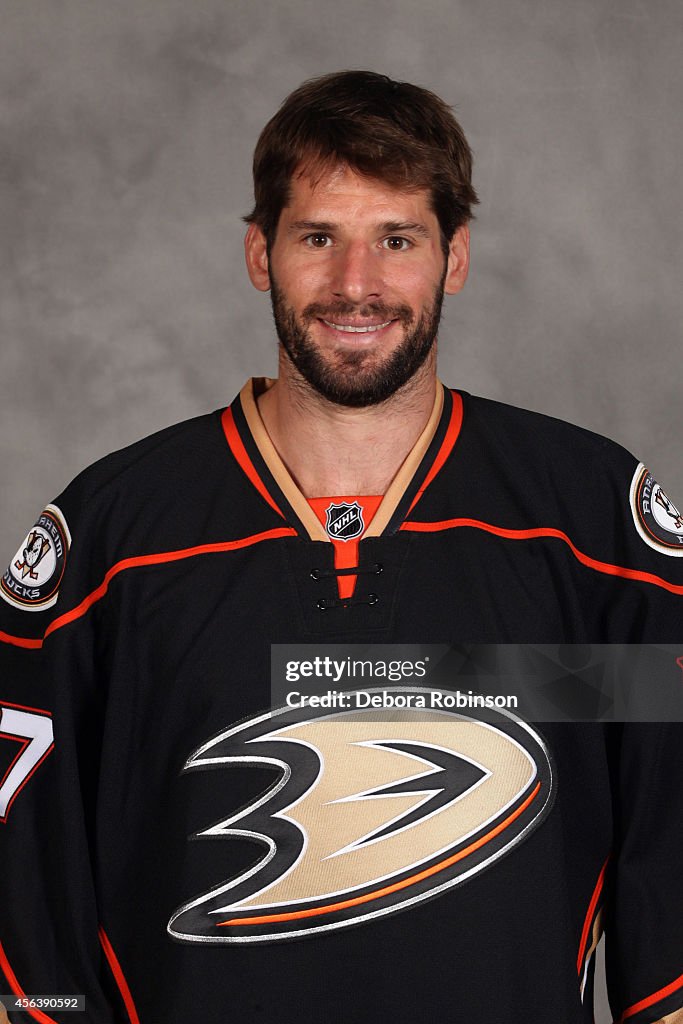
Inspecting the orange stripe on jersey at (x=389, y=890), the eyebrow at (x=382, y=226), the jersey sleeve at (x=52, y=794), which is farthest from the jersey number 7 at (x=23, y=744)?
the eyebrow at (x=382, y=226)

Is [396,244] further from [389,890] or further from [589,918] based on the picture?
[589,918]

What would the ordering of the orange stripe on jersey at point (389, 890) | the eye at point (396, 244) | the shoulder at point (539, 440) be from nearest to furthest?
the orange stripe on jersey at point (389, 890) → the eye at point (396, 244) → the shoulder at point (539, 440)

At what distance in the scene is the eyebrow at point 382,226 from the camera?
281cm

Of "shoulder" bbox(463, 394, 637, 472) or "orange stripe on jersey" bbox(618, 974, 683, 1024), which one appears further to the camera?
"shoulder" bbox(463, 394, 637, 472)

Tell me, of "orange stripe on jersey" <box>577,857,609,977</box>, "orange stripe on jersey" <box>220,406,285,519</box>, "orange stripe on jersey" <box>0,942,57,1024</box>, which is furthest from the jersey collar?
"orange stripe on jersey" <box>0,942,57,1024</box>

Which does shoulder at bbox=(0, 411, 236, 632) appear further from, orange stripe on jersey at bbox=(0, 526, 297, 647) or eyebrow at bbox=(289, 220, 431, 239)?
eyebrow at bbox=(289, 220, 431, 239)

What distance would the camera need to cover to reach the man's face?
2.80 m

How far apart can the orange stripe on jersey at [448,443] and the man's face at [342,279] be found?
0.52ft

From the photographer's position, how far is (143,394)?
4.24 meters

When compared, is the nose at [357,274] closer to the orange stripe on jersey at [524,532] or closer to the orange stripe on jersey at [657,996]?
the orange stripe on jersey at [524,532]

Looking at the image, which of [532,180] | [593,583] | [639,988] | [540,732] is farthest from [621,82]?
[639,988]

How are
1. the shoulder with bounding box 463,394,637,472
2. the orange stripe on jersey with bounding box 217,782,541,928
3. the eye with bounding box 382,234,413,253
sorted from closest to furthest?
1. the orange stripe on jersey with bounding box 217,782,541,928
2. the eye with bounding box 382,234,413,253
3. the shoulder with bounding box 463,394,637,472

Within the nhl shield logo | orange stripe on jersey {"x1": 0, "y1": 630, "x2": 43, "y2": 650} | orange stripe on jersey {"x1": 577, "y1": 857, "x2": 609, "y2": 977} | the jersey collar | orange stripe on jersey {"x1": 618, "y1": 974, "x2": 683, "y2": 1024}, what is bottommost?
orange stripe on jersey {"x1": 618, "y1": 974, "x2": 683, "y2": 1024}

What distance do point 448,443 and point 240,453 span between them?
0.36m
